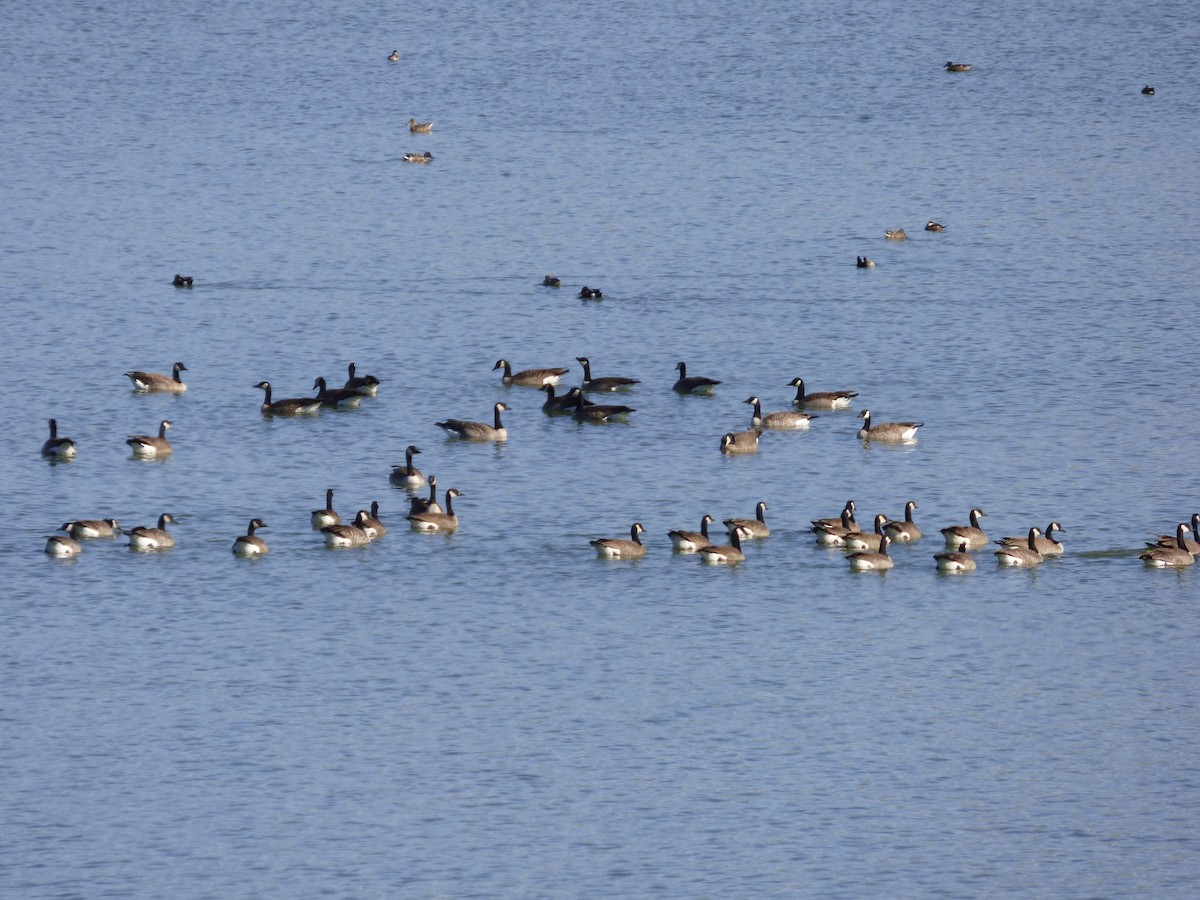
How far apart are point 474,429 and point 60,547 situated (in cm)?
1004

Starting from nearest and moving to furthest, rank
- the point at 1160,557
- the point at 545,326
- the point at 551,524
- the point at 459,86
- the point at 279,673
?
the point at 279,673 → the point at 1160,557 → the point at 551,524 → the point at 545,326 → the point at 459,86

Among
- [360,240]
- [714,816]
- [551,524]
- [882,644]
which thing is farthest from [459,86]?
[714,816]

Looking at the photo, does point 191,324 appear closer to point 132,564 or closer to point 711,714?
point 132,564

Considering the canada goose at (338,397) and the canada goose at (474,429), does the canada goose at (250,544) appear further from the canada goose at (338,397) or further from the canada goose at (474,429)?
the canada goose at (338,397)

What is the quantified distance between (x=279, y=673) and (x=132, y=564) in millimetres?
5780

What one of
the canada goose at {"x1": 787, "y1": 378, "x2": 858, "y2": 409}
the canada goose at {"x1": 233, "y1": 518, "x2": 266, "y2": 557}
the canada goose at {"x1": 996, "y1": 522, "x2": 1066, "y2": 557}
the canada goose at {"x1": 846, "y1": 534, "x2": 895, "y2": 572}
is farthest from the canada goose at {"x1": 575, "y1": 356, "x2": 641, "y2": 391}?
the canada goose at {"x1": 996, "y1": 522, "x2": 1066, "y2": 557}

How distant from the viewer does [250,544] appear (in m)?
34.6

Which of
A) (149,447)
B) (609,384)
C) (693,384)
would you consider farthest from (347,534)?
(693,384)

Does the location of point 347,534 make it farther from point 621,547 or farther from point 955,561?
point 955,561

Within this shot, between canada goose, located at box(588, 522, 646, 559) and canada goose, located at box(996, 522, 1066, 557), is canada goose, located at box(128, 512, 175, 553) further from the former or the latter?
canada goose, located at box(996, 522, 1066, 557)

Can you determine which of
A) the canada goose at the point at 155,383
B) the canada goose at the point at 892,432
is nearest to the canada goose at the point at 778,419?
the canada goose at the point at 892,432

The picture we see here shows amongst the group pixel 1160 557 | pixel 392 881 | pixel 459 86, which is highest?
pixel 459 86

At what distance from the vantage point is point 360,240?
206 ft

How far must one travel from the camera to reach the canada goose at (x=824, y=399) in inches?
1741
